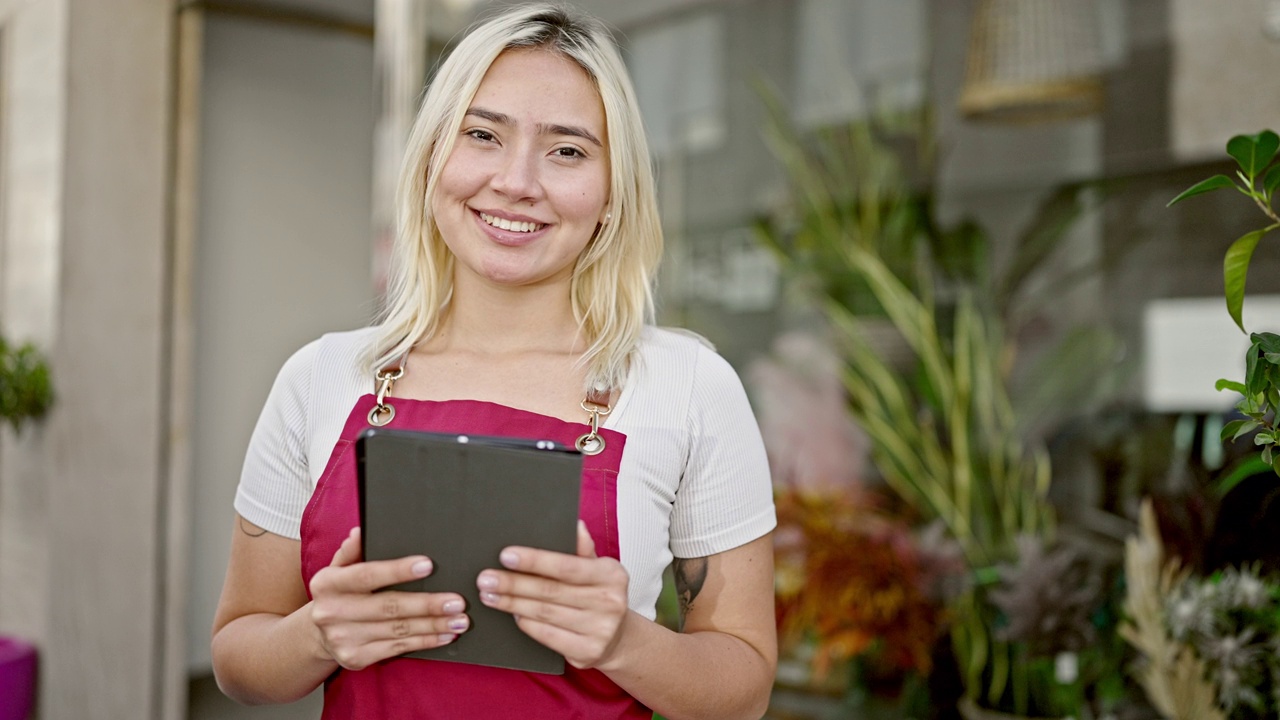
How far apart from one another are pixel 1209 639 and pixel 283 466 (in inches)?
62.8

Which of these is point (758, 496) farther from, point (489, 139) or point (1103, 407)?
point (1103, 407)

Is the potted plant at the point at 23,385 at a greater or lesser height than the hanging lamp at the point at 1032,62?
lesser

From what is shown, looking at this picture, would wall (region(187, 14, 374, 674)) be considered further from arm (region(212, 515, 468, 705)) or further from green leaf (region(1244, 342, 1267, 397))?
green leaf (region(1244, 342, 1267, 397))

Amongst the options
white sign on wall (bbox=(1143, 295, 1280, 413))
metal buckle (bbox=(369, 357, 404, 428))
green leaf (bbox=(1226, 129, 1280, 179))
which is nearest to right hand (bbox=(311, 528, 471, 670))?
metal buckle (bbox=(369, 357, 404, 428))

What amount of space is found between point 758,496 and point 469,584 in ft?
1.30

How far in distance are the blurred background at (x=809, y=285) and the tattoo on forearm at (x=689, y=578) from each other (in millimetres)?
1303

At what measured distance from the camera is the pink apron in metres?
1.15

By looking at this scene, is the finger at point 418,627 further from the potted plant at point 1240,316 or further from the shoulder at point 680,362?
the potted plant at point 1240,316

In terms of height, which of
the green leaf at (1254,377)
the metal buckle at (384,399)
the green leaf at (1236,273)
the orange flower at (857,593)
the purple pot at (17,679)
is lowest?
the purple pot at (17,679)

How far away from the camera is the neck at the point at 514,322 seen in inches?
51.8

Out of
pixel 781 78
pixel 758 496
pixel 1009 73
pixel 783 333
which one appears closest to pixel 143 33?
pixel 781 78

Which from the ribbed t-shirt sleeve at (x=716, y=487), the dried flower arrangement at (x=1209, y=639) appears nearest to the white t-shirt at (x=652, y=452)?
the ribbed t-shirt sleeve at (x=716, y=487)

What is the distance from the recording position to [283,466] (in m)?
1.30

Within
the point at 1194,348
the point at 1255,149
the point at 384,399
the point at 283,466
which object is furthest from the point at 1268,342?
the point at 1194,348
